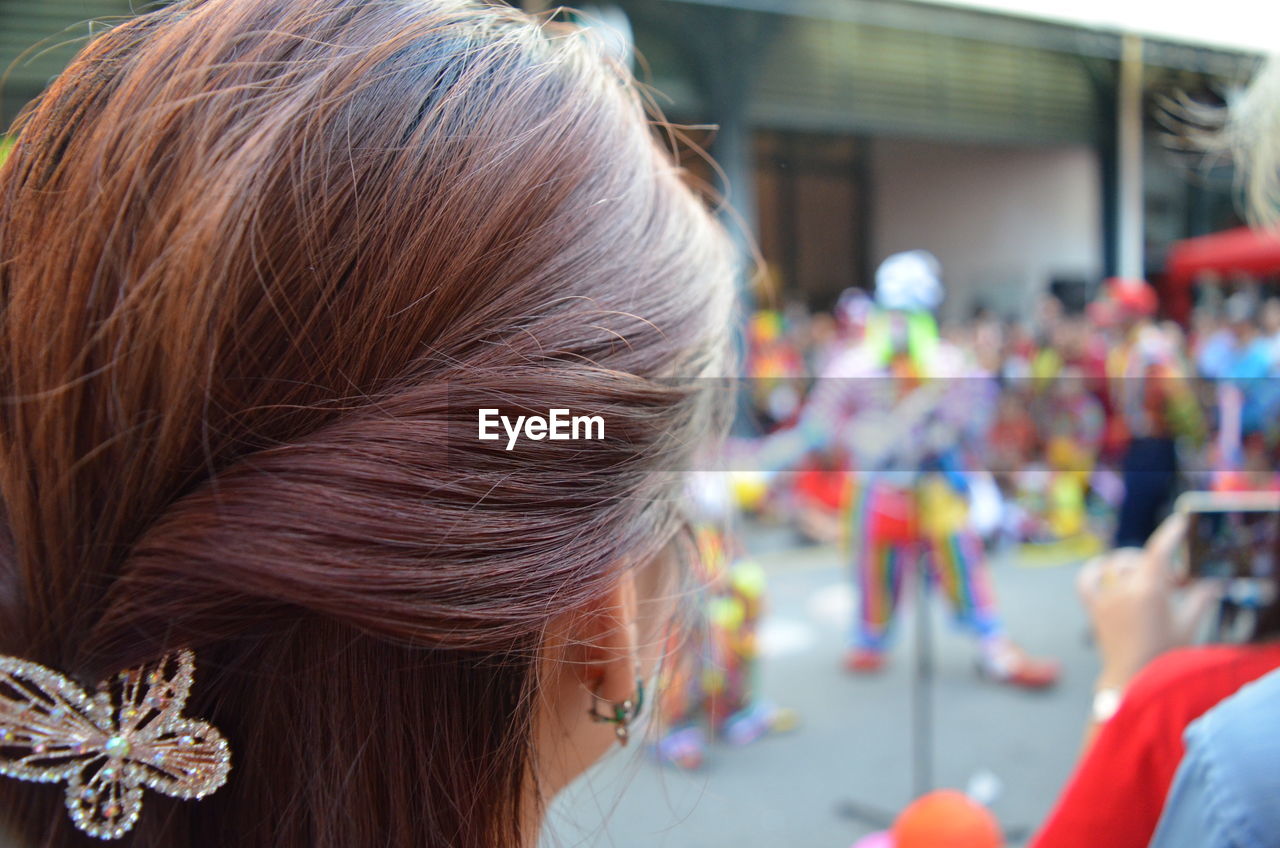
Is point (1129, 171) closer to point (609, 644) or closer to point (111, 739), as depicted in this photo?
point (609, 644)

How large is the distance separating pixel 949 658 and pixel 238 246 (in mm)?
4035

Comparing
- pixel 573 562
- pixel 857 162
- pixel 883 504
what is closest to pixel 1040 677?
pixel 883 504

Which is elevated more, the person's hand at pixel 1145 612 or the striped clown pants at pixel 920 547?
the person's hand at pixel 1145 612

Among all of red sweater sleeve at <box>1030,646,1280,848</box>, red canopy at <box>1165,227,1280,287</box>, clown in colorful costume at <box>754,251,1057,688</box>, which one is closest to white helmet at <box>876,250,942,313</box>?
clown in colorful costume at <box>754,251,1057,688</box>

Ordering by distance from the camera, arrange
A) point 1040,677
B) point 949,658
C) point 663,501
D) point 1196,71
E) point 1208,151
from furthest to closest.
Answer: point 1196,71 → point 949,658 → point 1040,677 → point 1208,151 → point 663,501

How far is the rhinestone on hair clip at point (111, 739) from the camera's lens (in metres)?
0.46

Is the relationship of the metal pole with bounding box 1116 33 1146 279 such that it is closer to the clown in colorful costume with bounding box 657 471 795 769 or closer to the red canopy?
the red canopy

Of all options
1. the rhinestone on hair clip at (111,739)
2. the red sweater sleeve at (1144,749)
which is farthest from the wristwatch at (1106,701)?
the rhinestone on hair clip at (111,739)

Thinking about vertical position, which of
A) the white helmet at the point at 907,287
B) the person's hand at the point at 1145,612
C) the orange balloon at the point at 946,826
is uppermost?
the white helmet at the point at 907,287

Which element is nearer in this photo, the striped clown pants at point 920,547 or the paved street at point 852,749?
the paved street at point 852,749

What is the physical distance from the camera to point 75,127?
0.50 meters

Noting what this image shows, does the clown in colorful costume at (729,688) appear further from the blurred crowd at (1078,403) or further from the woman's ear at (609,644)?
the woman's ear at (609,644)

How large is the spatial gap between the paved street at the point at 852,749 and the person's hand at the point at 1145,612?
1015 millimetres

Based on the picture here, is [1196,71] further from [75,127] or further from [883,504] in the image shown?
[75,127]
